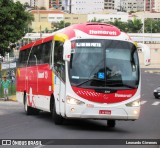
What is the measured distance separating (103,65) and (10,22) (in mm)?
26551

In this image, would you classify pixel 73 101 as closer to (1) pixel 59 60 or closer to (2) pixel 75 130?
(2) pixel 75 130

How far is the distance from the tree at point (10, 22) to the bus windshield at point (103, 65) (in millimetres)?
24749

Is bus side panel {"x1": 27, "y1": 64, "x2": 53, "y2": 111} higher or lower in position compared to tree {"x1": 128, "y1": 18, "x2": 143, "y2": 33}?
higher

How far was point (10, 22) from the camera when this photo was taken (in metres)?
44.6

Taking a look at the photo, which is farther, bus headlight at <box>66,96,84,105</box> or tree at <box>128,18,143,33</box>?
tree at <box>128,18,143,33</box>

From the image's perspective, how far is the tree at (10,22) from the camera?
143 ft

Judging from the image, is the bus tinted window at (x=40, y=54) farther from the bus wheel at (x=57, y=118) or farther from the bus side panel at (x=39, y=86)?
the bus wheel at (x=57, y=118)

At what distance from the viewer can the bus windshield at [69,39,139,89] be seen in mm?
18828

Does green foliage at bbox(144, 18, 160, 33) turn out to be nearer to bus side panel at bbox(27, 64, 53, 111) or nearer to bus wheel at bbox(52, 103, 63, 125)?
bus side panel at bbox(27, 64, 53, 111)

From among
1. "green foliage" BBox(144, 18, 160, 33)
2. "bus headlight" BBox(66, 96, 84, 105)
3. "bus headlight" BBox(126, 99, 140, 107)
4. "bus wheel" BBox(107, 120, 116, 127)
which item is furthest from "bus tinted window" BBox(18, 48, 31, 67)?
"green foliage" BBox(144, 18, 160, 33)

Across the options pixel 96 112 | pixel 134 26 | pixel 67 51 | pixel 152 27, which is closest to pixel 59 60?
pixel 67 51

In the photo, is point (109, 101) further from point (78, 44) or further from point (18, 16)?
point (18, 16)

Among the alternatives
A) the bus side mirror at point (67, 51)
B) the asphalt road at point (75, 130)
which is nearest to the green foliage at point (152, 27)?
the asphalt road at point (75, 130)

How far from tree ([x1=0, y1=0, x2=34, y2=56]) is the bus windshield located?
81.2 ft
